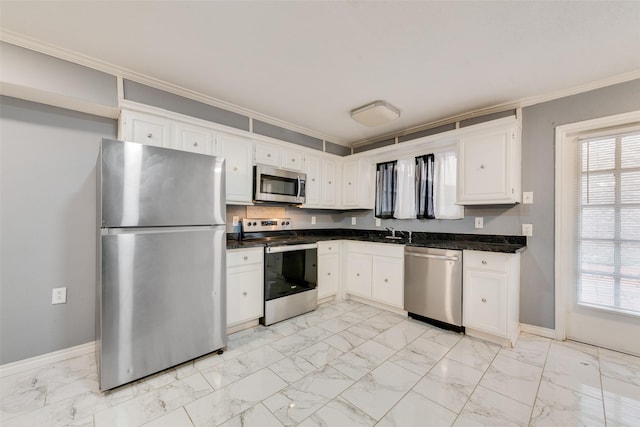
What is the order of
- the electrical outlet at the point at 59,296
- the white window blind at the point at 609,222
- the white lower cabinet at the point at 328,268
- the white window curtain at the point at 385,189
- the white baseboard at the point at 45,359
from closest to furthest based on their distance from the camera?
1. the white baseboard at the point at 45,359
2. the electrical outlet at the point at 59,296
3. the white window blind at the point at 609,222
4. the white lower cabinet at the point at 328,268
5. the white window curtain at the point at 385,189

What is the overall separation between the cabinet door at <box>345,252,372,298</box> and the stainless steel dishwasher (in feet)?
1.77

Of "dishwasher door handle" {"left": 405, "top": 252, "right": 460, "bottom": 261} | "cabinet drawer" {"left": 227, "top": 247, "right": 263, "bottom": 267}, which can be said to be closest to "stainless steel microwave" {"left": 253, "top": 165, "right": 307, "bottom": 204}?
"cabinet drawer" {"left": 227, "top": 247, "right": 263, "bottom": 267}

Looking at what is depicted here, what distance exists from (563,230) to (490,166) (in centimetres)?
89

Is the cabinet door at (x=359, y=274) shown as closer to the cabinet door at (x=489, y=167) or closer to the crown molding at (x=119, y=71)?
the cabinet door at (x=489, y=167)

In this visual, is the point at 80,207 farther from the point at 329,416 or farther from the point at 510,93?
the point at 510,93

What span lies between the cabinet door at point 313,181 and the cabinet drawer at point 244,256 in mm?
1151

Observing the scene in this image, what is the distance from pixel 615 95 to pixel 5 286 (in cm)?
525

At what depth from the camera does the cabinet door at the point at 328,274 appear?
3402 millimetres

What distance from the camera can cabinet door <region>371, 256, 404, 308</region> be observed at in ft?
10.1

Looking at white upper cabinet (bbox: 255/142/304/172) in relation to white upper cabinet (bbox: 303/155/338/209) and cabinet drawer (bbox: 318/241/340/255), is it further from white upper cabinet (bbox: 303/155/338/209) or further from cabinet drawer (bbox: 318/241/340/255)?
cabinet drawer (bbox: 318/241/340/255)

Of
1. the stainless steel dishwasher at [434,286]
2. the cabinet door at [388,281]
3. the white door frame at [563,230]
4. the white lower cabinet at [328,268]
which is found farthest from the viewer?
the white lower cabinet at [328,268]

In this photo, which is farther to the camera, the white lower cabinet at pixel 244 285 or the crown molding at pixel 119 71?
the white lower cabinet at pixel 244 285

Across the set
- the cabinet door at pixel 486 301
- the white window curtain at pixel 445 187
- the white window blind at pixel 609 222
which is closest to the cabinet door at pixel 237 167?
the white window curtain at pixel 445 187

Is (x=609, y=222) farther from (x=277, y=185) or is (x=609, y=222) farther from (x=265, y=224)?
(x=265, y=224)
